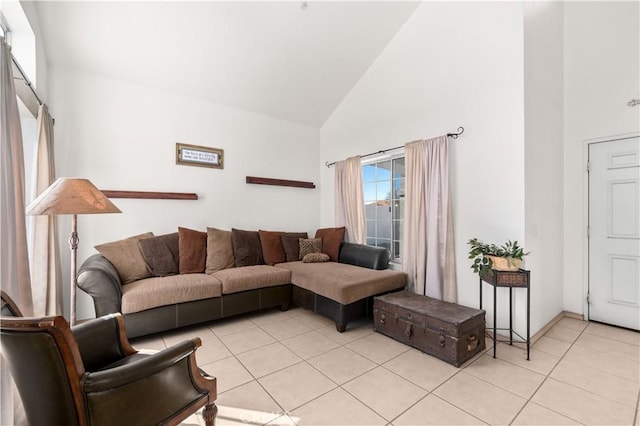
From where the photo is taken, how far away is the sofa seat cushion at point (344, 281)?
285cm

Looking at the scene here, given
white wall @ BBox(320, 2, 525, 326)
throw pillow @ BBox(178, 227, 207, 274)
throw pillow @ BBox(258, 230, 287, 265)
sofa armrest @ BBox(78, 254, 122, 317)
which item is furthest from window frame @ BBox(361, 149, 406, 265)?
sofa armrest @ BBox(78, 254, 122, 317)

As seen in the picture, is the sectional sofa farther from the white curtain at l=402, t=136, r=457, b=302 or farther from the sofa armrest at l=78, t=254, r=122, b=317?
the white curtain at l=402, t=136, r=457, b=302

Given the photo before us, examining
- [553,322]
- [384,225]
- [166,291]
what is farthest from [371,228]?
[166,291]

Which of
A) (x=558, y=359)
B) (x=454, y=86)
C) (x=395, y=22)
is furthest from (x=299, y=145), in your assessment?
(x=558, y=359)

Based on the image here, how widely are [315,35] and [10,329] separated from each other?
372cm

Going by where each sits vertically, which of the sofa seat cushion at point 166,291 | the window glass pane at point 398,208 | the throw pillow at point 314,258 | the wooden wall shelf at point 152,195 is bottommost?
the sofa seat cushion at point 166,291

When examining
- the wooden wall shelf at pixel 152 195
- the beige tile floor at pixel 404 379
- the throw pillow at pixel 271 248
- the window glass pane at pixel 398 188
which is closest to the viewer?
the beige tile floor at pixel 404 379

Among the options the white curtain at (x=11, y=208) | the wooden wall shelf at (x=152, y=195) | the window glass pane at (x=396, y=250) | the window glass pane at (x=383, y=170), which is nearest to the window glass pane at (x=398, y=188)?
the window glass pane at (x=383, y=170)

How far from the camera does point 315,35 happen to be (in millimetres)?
3389

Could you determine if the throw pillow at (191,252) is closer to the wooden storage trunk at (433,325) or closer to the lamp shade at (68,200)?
the lamp shade at (68,200)

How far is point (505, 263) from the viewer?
7.81ft

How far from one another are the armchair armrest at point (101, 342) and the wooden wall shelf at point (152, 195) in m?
2.23

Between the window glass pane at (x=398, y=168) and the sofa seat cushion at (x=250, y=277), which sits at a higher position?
the window glass pane at (x=398, y=168)

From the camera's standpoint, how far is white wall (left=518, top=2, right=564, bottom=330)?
8.61ft
